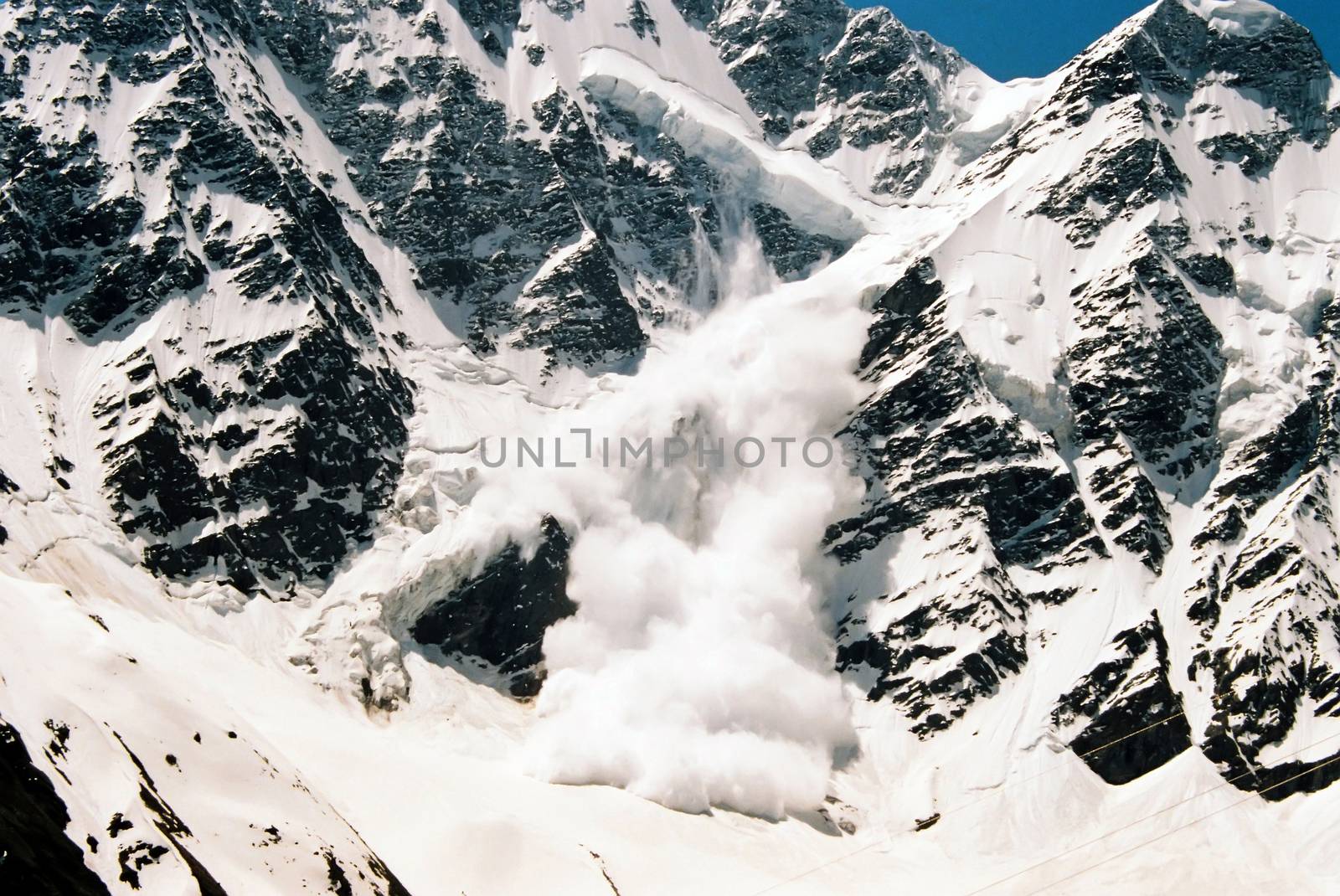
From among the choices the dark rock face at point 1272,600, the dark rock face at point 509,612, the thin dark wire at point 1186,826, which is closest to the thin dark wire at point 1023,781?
the dark rock face at point 1272,600

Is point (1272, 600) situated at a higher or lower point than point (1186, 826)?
A: higher

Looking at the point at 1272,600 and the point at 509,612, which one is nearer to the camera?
the point at 1272,600

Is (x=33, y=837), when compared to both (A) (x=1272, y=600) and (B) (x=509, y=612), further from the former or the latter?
(A) (x=1272, y=600)

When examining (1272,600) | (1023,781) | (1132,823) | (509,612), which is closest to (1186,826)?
(1132,823)

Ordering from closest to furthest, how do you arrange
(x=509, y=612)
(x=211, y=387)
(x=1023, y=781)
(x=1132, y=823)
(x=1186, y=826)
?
(x=1186, y=826)
(x=1132, y=823)
(x=1023, y=781)
(x=509, y=612)
(x=211, y=387)

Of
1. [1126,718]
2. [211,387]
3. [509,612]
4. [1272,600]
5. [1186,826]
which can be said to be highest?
[211,387]

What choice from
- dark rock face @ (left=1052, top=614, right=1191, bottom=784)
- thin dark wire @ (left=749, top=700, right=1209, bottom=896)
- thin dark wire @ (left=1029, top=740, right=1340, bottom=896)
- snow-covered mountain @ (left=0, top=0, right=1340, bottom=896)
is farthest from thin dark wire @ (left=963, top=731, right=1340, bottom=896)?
thin dark wire @ (left=749, top=700, right=1209, bottom=896)

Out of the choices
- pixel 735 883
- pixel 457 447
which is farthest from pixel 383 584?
pixel 735 883
